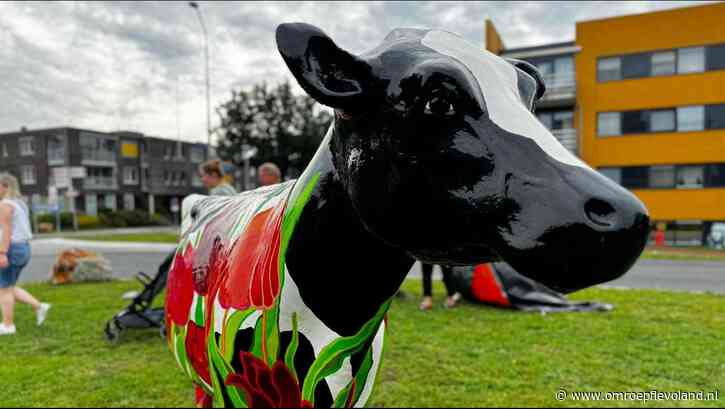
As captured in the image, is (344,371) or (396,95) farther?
(344,371)

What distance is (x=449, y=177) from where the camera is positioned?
3.27 ft

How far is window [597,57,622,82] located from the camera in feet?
7.35

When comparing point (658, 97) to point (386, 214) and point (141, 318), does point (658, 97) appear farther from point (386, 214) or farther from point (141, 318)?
point (141, 318)

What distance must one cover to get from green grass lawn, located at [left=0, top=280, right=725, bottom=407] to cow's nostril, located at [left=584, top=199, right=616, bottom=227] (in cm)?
105

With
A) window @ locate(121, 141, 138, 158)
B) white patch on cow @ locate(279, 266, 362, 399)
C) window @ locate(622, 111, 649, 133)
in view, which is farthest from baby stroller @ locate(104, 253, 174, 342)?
window @ locate(121, 141, 138, 158)

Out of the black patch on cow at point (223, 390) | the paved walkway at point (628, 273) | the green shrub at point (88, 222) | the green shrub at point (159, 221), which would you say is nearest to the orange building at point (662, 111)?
the paved walkway at point (628, 273)

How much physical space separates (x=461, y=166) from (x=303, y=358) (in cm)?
75

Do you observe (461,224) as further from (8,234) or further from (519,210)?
(8,234)

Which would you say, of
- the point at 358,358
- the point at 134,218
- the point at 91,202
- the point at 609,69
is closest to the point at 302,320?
the point at 358,358

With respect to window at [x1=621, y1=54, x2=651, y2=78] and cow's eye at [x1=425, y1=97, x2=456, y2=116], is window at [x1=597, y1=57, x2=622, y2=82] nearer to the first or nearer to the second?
window at [x1=621, y1=54, x2=651, y2=78]

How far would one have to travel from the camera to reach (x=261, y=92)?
2903 cm

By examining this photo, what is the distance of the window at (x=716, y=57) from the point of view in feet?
4.64

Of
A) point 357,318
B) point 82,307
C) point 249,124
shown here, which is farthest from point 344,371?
point 249,124

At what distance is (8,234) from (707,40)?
9.01 ft
